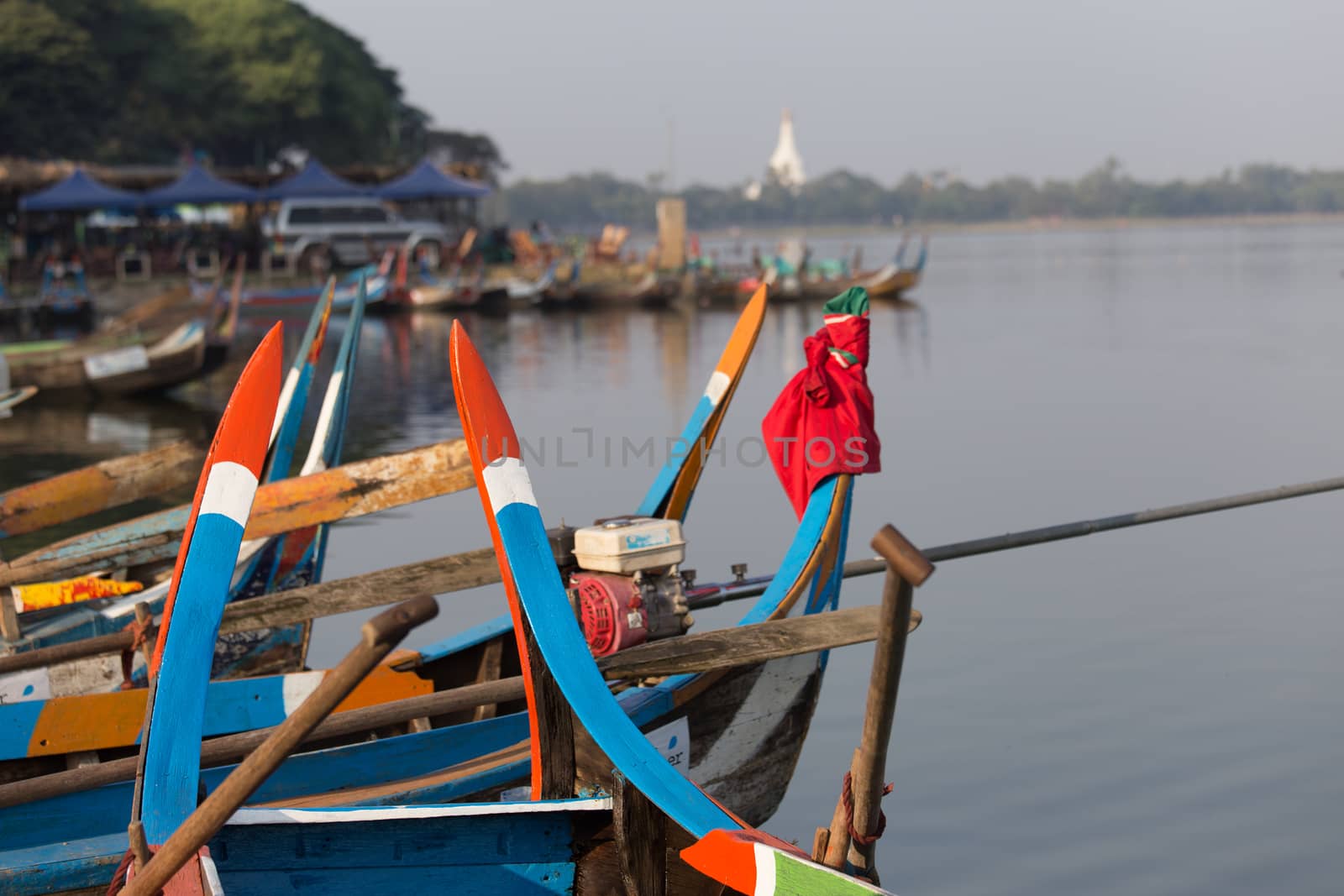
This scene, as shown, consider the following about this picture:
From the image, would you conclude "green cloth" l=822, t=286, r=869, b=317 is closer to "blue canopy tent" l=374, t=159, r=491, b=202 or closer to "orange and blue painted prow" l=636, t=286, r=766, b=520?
"orange and blue painted prow" l=636, t=286, r=766, b=520

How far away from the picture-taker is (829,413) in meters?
5.91

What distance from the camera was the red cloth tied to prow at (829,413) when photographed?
19.3ft

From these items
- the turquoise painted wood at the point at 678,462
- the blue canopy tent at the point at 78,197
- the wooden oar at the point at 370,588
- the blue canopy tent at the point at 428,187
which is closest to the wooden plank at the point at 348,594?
the wooden oar at the point at 370,588

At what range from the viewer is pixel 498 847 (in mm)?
4035

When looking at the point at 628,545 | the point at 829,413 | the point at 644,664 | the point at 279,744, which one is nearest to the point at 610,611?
the point at 628,545

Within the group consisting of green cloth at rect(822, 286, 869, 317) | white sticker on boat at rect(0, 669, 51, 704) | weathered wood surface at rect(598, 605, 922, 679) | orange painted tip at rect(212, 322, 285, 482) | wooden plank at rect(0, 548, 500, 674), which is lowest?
white sticker on boat at rect(0, 669, 51, 704)

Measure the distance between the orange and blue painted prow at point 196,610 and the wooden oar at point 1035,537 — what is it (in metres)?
2.77

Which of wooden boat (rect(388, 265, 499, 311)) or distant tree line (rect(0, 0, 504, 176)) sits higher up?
distant tree line (rect(0, 0, 504, 176))

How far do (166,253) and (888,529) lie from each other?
35.8 metres

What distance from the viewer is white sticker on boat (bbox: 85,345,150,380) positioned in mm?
18938

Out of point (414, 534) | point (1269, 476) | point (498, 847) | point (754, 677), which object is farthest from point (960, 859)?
point (1269, 476)

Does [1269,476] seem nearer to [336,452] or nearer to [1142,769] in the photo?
[1142,769]

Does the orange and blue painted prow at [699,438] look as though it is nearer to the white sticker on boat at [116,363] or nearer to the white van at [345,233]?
the white sticker on boat at [116,363]

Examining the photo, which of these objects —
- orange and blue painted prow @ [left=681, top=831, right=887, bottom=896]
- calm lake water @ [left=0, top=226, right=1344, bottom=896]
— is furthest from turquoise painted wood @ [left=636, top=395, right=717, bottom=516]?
orange and blue painted prow @ [left=681, top=831, right=887, bottom=896]
